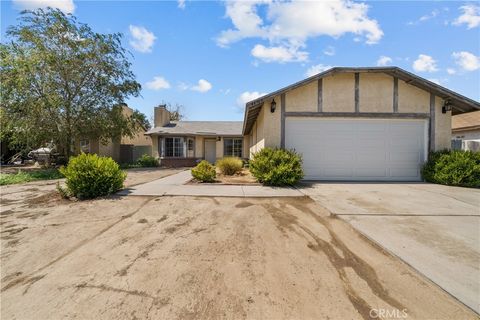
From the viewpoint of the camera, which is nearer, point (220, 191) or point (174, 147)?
point (220, 191)

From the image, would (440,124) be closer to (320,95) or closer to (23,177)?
(320,95)

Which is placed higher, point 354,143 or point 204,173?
point 354,143

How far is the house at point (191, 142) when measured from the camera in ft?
60.8

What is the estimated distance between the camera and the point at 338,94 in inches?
357

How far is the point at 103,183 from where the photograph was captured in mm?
6676

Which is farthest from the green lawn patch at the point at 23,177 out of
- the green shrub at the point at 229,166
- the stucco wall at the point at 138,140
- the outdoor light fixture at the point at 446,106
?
the outdoor light fixture at the point at 446,106

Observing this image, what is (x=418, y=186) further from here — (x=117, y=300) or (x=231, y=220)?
(x=117, y=300)

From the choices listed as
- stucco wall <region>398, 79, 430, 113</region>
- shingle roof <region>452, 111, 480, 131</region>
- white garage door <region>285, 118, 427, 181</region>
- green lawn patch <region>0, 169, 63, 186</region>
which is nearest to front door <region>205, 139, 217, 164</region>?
green lawn patch <region>0, 169, 63, 186</region>

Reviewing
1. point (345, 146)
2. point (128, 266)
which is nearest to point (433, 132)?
point (345, 146)

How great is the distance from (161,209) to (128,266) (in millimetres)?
2544

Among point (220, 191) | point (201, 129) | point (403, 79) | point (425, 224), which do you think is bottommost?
point (425, 224)

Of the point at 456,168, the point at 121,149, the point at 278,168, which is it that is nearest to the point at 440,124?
the point at 456,168
